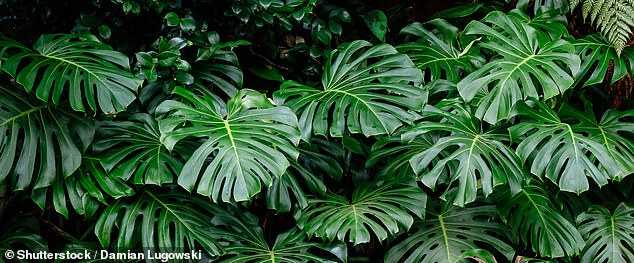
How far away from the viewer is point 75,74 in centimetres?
194

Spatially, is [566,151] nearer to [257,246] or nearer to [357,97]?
[357,97]

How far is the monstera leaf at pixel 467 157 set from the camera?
1915 mm

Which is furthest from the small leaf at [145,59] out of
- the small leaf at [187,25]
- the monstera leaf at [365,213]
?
the monstera leaf at [365,213]

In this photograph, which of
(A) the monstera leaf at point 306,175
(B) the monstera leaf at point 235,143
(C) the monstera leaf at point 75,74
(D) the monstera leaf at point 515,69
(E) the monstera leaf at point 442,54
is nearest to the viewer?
(B) the monstera leaf at point 235,143

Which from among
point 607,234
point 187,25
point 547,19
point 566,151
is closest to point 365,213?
point 566,151

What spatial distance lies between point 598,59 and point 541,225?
2.11 ft

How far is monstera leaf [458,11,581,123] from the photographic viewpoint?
6.55 ft

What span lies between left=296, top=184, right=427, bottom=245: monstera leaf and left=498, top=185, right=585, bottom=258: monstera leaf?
308mm

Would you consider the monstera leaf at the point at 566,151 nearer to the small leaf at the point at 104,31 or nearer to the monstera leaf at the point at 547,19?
the monstera leaf at the point at 547,19

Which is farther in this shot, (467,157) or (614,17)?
(614,17)

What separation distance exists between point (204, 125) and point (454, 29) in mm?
1058

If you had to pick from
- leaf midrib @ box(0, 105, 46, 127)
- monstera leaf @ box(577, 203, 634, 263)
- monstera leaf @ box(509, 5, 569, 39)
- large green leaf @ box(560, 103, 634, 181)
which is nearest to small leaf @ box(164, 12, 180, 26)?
leaf midrib @ box(0, 105, 46, 127)

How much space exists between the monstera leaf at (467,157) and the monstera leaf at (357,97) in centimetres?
10

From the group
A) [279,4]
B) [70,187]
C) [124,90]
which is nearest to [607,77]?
[279,4]
